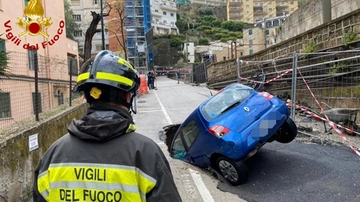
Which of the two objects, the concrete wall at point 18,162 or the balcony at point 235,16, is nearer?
the concrete wall at point 18,162

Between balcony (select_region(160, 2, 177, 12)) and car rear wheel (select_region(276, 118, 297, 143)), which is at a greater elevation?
balcony (select_region(160, 2, 177, 12))

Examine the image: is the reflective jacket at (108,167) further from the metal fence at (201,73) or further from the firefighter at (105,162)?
the metal fence at (201,73)

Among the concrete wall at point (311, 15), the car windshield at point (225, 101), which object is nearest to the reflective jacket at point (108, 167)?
the car windshield at point (225, 101)

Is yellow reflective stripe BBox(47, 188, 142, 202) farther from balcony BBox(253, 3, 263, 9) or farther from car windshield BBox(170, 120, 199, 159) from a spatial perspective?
balcony BBox(253, 3, 263, 9)

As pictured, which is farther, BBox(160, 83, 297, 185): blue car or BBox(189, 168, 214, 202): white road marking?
BBox(160, 83, 297, 185): blue car

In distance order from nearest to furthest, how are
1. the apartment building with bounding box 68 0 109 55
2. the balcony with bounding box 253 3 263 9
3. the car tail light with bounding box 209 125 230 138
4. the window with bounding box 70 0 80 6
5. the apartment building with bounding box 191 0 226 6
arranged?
the car tail light with bounding box 209 125 230 138
the apartment building with bounding box 68 0 109 55
the window with bounding box 70 0 80 6
the balcony with bounding box 253 3 263 9
the apartment building with bounding box 191 0 226 6

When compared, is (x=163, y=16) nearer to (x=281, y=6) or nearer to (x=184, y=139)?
(x=281, y=6)

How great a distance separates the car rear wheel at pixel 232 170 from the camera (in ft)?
17.4

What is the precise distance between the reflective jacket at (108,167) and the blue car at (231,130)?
3791 millimetres

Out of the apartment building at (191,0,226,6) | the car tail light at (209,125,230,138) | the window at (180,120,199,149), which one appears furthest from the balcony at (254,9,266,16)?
the car tail light at (209,125,230,138)

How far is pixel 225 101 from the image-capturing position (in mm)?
6160

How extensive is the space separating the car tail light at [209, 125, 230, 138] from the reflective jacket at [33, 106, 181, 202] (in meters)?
3.85

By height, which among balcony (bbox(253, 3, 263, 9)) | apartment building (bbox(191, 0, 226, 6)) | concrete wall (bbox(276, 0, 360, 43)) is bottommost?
concrete wall (bbox(276, 0, 360, 43))

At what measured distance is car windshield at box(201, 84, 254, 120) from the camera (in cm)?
596
